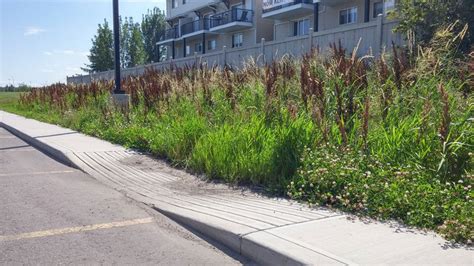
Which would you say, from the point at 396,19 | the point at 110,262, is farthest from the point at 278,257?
the point at 396,19

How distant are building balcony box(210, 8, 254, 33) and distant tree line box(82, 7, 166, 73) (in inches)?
1139

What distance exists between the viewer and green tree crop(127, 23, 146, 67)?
237ft

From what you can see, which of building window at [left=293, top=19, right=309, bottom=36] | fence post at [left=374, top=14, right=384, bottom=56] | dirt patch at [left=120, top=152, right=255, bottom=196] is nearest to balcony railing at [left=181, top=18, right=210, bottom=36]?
building window at [left=293, top=19, right=309, bottom=36]

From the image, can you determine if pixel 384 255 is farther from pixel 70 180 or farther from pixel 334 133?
pixel 70 180

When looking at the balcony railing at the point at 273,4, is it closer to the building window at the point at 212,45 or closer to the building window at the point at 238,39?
the building window at the point at 238,39

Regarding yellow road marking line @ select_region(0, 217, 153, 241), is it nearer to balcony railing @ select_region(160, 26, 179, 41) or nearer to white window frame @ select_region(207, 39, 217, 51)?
white window frame @ select_region(207, 39, 217, 51)

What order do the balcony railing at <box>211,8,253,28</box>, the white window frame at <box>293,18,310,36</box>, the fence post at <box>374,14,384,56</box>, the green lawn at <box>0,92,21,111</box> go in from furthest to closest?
the balcony railing at <box>211,8,253,28</box>
the white window frame at <box>293,18,310,36</box>
the green lawn at <box>0,92,21,111</box>
the fence post at <box>374,14,384,56</box>

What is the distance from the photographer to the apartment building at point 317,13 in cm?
2876

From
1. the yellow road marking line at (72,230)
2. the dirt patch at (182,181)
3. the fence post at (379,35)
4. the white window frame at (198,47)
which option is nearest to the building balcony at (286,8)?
the white window frame at (198,47)

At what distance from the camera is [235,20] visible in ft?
131

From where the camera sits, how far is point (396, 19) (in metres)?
13.0

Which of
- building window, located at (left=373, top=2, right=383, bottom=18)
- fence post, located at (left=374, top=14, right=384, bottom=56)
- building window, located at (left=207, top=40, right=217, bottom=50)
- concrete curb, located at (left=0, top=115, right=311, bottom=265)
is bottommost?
concrete curb, located at (left=0, top=115, right=311, bottom=265)

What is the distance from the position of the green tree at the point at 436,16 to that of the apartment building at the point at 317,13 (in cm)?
1532

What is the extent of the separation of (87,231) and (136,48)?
233 feet
